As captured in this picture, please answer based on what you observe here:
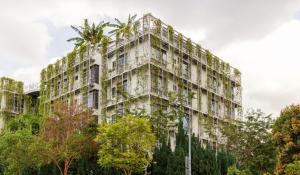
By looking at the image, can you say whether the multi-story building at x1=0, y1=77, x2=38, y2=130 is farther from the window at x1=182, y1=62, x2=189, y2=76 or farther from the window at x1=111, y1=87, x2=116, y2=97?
the window at x1=182, y1=62, x2=189, y2=76

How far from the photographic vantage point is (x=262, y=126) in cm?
4434

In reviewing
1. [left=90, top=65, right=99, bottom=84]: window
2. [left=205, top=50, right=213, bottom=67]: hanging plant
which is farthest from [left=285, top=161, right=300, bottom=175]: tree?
[left=205, top=50, right=213, bottom=67]: hanging plant

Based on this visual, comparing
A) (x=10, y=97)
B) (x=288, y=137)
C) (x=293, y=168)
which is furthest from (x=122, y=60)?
(x=293, y=168)

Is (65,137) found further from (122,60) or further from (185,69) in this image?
(185,69)

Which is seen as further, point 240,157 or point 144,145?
point 240,157

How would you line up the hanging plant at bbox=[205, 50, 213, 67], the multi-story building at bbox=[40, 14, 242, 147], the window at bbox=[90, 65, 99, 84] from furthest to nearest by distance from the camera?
1. the hanging plant at bbox=[205, 50, 213, 67]
2. the window at bbox=[90, 65, 99, 84]
3. the multi-story building at bbox=[40, 14, 242, 147]

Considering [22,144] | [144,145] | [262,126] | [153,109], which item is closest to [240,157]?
[262,126]

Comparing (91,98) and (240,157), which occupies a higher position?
(91,98)

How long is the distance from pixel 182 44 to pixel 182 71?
2.88 meters

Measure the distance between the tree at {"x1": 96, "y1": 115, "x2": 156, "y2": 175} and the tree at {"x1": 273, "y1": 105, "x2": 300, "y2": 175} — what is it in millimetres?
12404

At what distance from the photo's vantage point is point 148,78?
47.4 m

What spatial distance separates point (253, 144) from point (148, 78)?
441 inches

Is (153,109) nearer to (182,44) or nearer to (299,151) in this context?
(182,44)

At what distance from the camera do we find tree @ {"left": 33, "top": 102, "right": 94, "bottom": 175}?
130 feet
